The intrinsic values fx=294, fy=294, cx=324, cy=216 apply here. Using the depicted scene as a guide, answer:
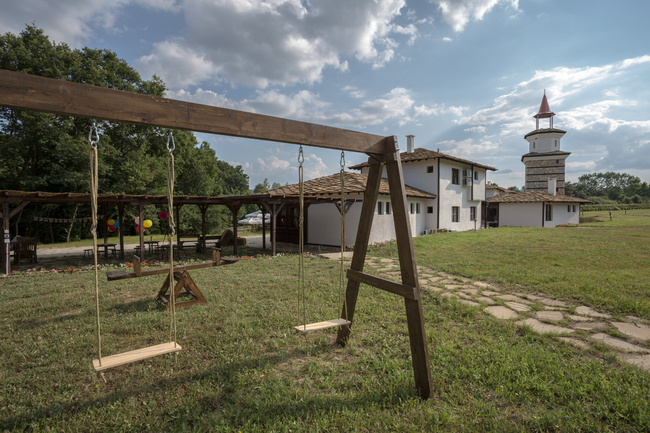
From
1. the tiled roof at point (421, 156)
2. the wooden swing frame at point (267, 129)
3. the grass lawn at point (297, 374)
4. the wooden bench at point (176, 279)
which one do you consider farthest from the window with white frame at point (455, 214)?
the wooden swing frame at point (267, 129)

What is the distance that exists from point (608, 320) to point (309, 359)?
174 inches

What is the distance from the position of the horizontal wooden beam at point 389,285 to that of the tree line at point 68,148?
1935 centimetres

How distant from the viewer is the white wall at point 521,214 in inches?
1003

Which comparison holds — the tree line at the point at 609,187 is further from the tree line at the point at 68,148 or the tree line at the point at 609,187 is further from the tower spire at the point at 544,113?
the tree line at the point at 68,148

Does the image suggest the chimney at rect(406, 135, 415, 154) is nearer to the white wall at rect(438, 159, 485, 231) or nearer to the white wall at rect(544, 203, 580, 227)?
the white wall at rect(438, 159, 485, 231)

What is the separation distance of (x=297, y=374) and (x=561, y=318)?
13.5 ft

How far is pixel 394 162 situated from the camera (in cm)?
305

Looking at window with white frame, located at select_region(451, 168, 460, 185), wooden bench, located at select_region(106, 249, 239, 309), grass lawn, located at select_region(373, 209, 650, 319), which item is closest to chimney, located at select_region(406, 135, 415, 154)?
window with white frame, located at select_region(451, 168, 460, 185)

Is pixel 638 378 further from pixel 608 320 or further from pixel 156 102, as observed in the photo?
pixel 156 102

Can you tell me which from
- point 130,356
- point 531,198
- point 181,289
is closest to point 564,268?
point 181,289

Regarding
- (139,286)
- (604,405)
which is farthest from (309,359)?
(139,286)

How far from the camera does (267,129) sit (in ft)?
8.79

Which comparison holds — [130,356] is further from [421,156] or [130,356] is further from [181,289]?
[421,156]

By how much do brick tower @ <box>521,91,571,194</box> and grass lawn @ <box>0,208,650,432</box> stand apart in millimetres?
35933
